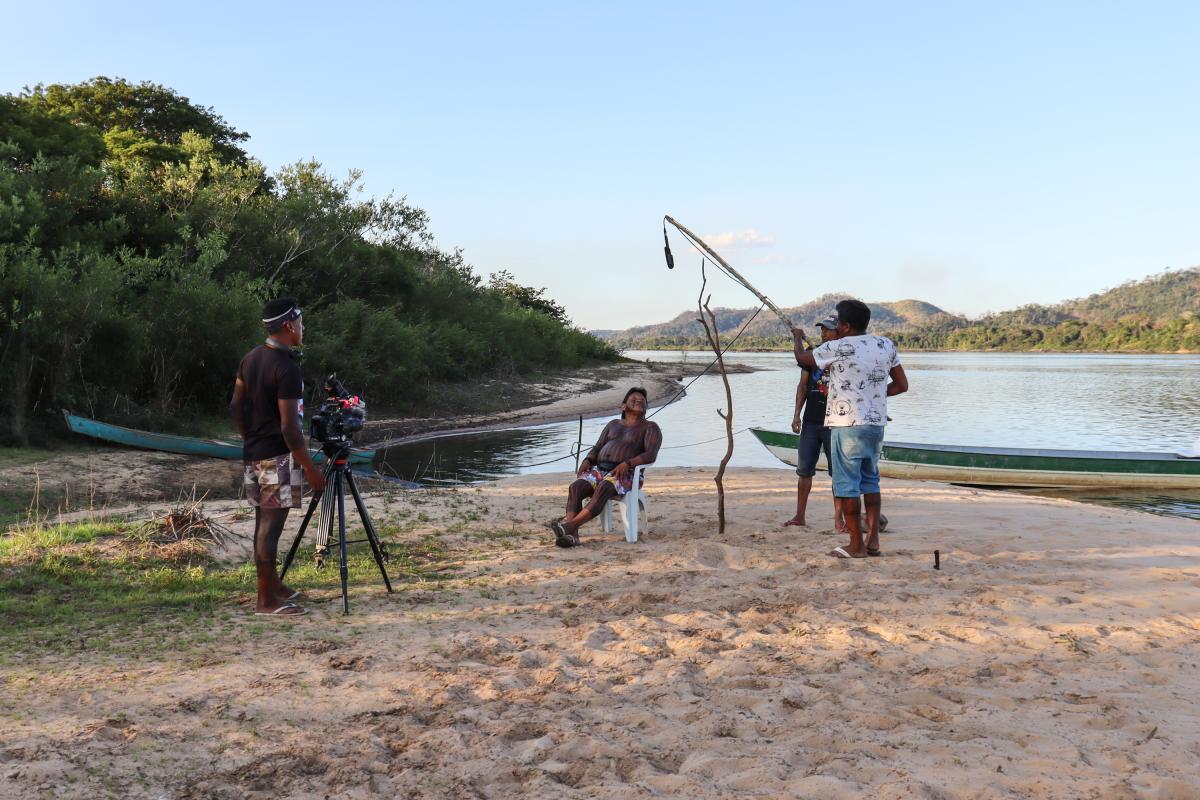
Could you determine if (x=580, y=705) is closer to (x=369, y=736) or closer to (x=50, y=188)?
(x=369, y=736)

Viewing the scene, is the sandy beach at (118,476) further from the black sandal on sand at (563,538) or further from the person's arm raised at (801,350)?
the person's arm raised at (801,350)

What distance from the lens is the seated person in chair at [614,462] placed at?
25.6ft

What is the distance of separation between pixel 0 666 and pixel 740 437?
2230cm

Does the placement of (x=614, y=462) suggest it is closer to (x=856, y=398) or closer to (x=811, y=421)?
(x=811, y=421)

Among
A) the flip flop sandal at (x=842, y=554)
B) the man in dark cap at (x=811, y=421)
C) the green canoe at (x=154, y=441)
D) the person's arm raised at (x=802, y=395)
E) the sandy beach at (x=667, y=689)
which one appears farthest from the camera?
the green canoe at (x=154, y=441)

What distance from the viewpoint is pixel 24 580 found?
6.11 m

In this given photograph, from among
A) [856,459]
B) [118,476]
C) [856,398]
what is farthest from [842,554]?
[118,476]

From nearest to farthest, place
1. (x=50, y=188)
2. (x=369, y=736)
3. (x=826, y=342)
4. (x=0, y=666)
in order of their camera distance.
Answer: (x=369, y=736)
(x=0, y=666)
(x=826, y=342)
(x=50, y=188)

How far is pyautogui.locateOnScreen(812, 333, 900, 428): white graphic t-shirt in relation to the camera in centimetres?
655

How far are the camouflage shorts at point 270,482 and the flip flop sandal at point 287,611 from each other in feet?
2.40

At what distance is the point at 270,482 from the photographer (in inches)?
203

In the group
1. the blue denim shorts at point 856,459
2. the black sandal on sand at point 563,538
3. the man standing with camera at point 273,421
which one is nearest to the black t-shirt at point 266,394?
the man standing with camera at point 273,421

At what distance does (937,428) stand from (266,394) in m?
28.2

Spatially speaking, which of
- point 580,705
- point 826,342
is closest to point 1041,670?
point 580,705
